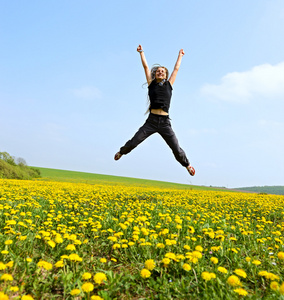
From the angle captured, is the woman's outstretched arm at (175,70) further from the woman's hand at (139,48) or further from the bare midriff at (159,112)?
the woman's hand at (139,48)

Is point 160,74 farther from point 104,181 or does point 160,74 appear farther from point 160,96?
point 104,181

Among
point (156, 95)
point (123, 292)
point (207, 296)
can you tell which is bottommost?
point (123, 292)

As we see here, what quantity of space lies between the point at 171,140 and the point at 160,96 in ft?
3.73

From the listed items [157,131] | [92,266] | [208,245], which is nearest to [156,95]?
[157,131]

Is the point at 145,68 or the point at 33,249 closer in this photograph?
the point at 33,249

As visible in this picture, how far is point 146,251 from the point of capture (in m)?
3.66

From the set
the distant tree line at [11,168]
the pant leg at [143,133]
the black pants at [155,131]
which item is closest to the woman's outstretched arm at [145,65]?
the black pants at [155,131]

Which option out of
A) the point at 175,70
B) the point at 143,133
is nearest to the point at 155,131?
the point at 143,133

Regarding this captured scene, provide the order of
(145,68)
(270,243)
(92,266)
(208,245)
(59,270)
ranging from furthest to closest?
1. (145,68)
2. (270,243)
3. (208,245)
4. (92,266)
5. (59,270)

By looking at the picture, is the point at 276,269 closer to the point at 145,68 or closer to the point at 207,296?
the point at 207,296

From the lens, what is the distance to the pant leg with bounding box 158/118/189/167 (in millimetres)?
5672

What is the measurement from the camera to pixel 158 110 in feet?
18.5

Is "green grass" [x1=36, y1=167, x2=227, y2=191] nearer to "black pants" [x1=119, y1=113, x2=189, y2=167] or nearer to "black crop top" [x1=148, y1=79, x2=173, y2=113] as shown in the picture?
"black pants" [x1=119, y1=113, x2=189, y2=167]

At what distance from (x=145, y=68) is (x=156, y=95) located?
0.94 meters
